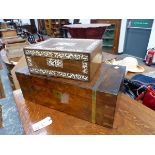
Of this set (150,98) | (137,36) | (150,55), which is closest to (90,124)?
(150,98)

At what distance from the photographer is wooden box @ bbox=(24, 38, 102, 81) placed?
2.08 ft

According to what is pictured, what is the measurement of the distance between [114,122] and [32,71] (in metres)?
0.50

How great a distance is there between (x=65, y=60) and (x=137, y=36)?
10.5 ft

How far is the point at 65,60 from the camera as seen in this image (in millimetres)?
667

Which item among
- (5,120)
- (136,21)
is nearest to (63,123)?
(5,120)

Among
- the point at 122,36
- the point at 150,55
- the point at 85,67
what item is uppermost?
the point at 85,67

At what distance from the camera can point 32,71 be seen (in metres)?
0.78

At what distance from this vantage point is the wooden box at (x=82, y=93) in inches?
24.9

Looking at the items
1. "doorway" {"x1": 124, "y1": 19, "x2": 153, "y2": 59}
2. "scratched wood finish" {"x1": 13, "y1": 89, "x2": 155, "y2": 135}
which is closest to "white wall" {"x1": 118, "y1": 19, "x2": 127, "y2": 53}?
"doorway" {"x1": 124, "y1": 19, "x2": 153, "y2": 59}

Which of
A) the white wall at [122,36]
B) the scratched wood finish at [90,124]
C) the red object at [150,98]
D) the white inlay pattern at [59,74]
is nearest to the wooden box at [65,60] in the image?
the white inlay pattern at [59,74]

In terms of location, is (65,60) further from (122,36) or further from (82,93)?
(122,36)

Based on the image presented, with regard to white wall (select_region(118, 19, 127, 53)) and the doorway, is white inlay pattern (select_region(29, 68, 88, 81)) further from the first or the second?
white wall (select_region(118, 19, 127, 53))
